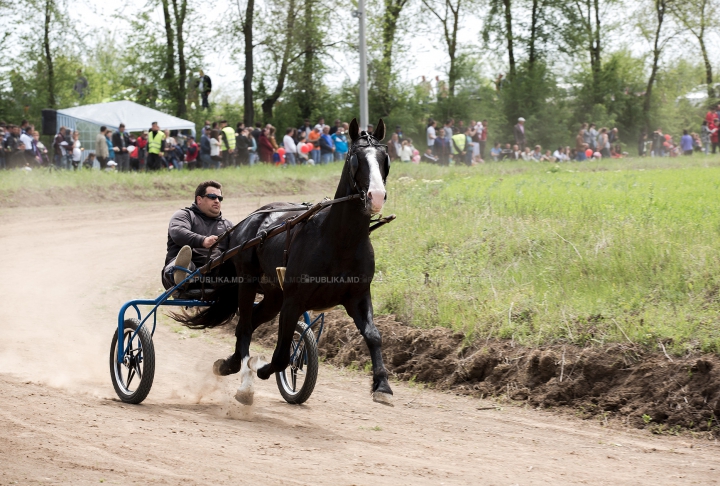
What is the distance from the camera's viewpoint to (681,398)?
6.82 meters

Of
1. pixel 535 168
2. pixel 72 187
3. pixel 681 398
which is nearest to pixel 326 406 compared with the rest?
pixel 681 398

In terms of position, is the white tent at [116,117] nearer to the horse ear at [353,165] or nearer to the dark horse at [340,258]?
the dark horse at [340,258]

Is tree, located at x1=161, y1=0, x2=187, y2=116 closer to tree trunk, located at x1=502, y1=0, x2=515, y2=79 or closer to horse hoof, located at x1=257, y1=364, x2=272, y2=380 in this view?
tree trunk, located at x1=502, y1=0, x2=515, y2=79

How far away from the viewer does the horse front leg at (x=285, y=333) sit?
693 cm

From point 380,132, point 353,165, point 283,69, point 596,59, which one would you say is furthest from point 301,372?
point 596,59

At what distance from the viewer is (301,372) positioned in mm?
8078

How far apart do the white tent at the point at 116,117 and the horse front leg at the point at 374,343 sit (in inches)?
929

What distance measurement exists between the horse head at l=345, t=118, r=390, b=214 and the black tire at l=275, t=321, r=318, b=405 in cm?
175

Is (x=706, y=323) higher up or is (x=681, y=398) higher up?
(x=706, y=323)

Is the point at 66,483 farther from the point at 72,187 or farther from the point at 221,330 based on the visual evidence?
the point at 72,187

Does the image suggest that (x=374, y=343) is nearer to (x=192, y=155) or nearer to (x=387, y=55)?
(x=192, y=155)

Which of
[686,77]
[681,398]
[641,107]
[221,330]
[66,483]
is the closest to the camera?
[66,483]

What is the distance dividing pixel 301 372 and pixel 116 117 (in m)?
23.4

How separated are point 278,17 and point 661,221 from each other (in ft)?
88.8
